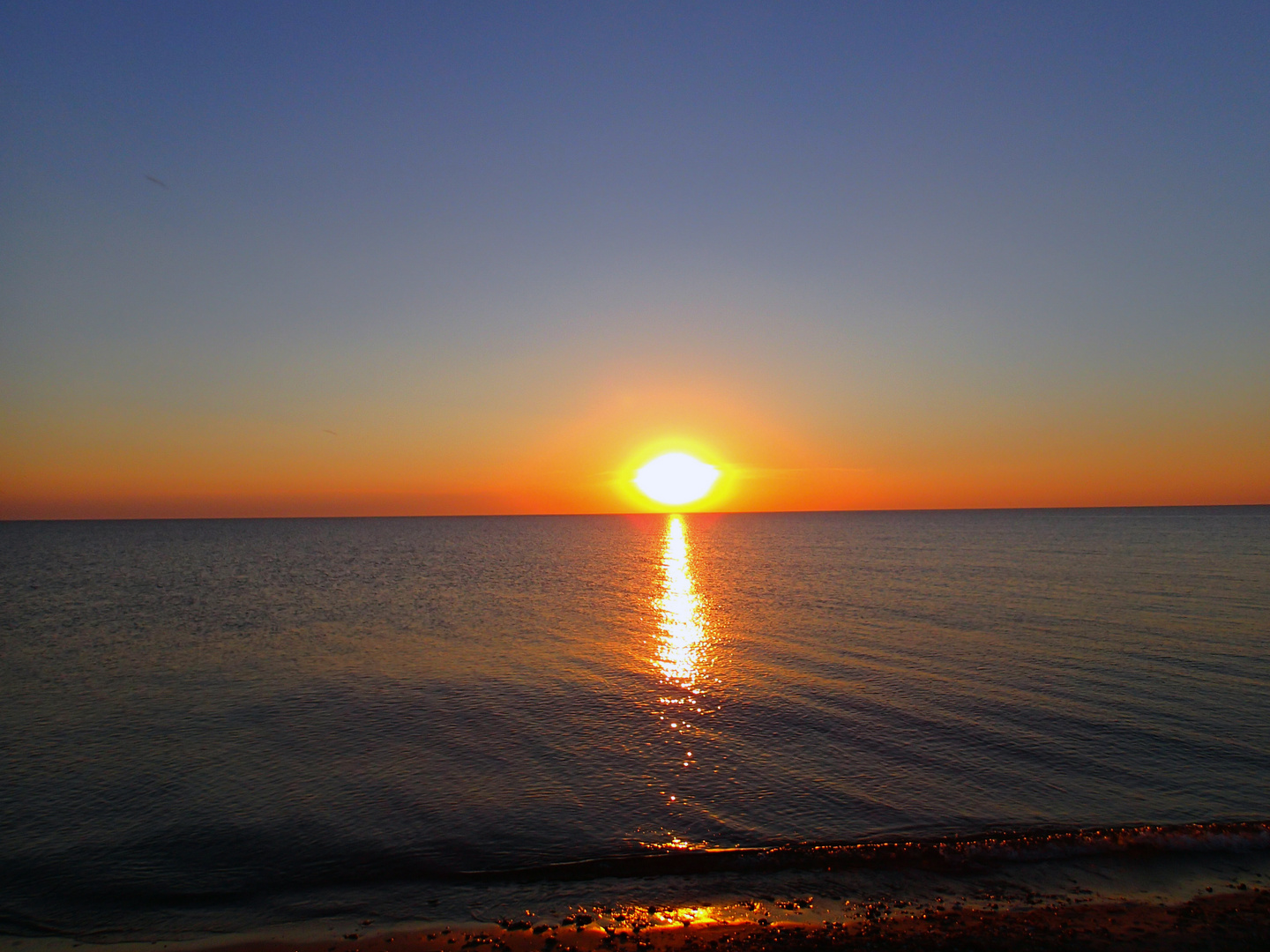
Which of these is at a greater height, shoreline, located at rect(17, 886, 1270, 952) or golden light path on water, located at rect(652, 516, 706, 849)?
shoreline, located at rect(17, 886, 1270, 952)

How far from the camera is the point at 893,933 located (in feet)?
34.4

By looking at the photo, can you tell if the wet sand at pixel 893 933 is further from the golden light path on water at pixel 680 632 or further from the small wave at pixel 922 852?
the golden light path on water at pixel 680 632

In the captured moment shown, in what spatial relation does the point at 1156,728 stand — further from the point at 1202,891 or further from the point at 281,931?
the point at 281,931

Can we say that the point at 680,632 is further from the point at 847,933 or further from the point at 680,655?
the point at 847,933

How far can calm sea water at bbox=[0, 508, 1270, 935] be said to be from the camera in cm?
1319

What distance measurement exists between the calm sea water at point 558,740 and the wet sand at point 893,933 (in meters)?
1.18

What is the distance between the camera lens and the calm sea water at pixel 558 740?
13188 mm

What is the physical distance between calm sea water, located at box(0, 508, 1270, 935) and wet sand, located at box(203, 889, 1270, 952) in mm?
1183

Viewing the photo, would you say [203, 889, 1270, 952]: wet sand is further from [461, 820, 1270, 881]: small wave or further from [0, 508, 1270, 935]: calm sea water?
[461, 820, 1270, 881]: small wave

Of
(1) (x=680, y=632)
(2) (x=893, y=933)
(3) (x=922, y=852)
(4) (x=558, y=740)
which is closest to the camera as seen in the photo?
(2) (x=893, y=933)

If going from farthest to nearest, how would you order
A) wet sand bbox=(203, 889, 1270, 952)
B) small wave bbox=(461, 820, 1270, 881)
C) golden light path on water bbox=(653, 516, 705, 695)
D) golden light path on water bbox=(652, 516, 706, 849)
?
golden light path on water bbox=(653, 516, 705, 695), golden light path on water bbox=(652, 516, 706, 849), small wave bbox=(461, 820, 1270, 881), wet sand bbox=(203, 889, 1270, 952)

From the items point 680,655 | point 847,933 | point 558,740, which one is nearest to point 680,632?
point 680,655

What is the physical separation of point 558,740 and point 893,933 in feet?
35.7

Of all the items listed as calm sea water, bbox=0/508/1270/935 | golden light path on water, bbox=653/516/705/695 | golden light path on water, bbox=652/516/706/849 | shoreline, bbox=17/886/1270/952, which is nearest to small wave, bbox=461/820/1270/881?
calm sea water, bbox=0/508/1270/935
